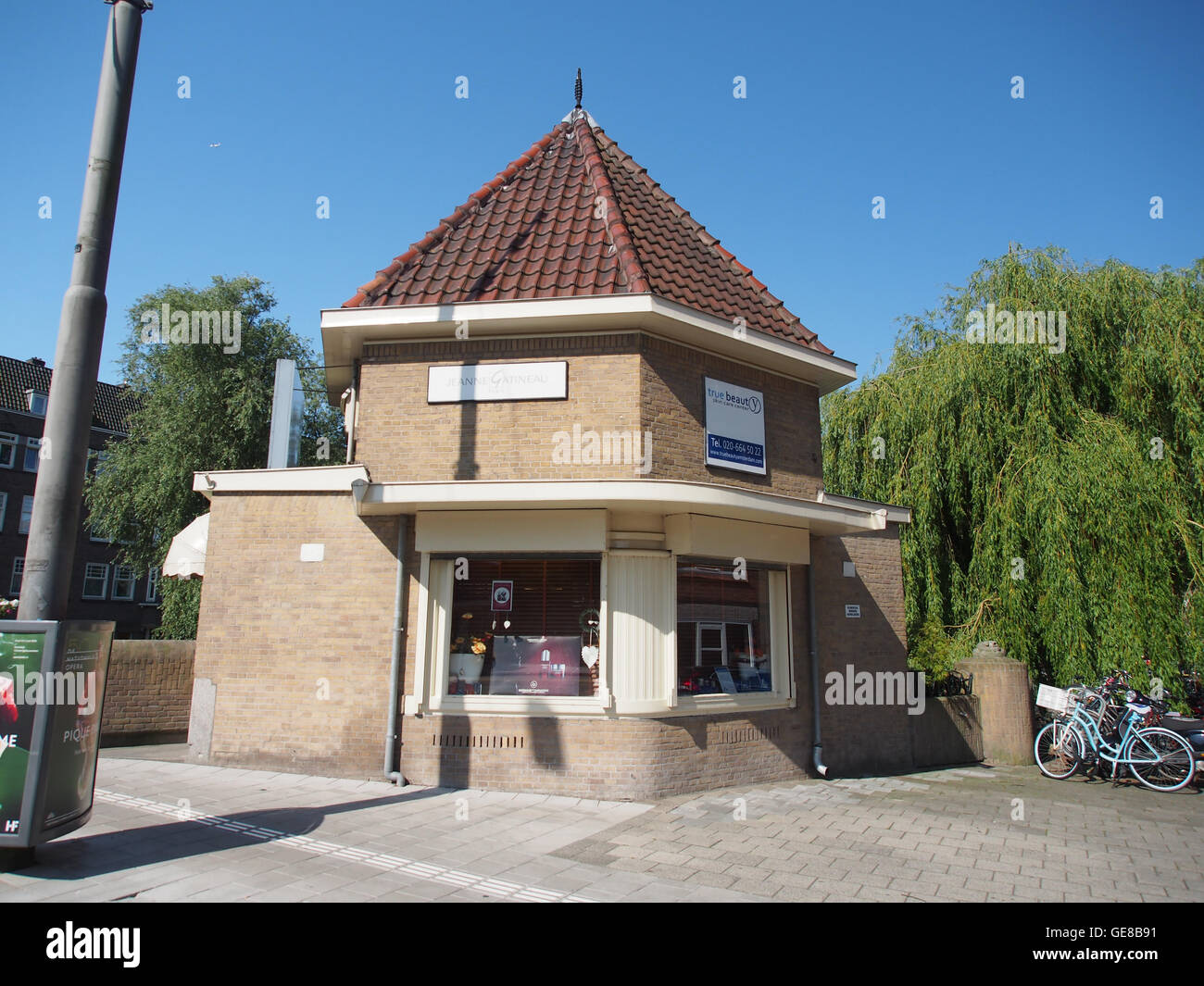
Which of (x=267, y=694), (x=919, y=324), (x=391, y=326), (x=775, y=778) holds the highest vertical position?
(x=919, y=324)

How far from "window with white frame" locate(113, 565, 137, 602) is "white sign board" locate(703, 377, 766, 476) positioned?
41313 millimetres

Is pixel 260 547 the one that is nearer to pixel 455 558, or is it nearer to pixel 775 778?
pixel 455 558

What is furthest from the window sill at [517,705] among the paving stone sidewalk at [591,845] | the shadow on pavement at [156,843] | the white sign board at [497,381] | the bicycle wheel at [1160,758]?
the bicycle wheel at [1160,758]

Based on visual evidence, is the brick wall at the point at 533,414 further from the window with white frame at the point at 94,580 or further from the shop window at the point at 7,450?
the window with white frame at the point at 94,580

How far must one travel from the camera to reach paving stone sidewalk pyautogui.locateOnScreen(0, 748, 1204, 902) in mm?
5281

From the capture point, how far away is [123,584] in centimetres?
4144

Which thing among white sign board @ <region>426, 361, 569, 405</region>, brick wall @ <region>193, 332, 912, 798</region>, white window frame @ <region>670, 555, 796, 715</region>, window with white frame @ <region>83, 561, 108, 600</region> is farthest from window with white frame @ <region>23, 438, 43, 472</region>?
white window frame @ <region>670, 555, 796, 715</region>

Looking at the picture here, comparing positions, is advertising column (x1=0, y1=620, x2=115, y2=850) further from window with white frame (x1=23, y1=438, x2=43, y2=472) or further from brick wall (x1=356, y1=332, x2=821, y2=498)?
window with white frame (x1=23, y1=438, x2=43, y2=472)

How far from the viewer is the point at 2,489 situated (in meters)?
37.2

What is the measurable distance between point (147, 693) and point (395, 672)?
16.1ft

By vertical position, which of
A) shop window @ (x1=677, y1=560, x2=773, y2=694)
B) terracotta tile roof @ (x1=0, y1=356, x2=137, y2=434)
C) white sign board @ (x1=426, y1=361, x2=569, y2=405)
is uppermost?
terracotta tile roof @ (x1=0, y1=356, x2=137, y2=434)

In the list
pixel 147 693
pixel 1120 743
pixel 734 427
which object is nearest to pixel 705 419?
pixel 734 427
